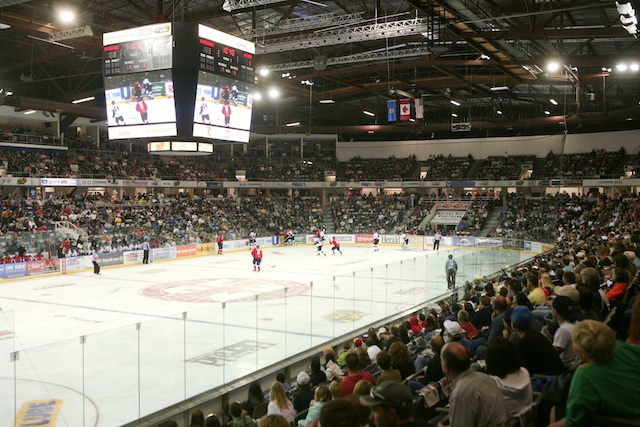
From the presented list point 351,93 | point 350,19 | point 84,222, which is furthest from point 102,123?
point 350,19

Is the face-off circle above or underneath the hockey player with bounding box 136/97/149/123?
underneath

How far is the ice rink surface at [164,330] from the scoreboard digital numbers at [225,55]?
25.9 feet

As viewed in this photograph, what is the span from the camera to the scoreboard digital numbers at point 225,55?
1884 cm

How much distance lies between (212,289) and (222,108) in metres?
6.92

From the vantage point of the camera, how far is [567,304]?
4980mm

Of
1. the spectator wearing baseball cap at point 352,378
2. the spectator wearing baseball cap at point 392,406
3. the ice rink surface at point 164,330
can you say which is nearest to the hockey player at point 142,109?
the ice rink surface at point 164,330

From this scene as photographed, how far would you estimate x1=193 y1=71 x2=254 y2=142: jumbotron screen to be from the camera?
19.0 m

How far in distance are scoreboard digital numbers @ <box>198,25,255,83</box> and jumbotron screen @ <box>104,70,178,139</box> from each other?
1.47 metres

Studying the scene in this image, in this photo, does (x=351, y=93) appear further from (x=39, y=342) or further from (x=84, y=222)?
(x=39, y=342)

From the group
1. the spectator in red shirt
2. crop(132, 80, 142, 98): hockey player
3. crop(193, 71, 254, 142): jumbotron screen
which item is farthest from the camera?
crop(193, 71, 254, 142): jumbotron screen

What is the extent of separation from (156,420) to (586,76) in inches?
1117

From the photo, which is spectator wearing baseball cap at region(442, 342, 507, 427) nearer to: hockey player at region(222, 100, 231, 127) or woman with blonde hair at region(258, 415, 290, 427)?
woman with blonde hair at region(258, 415, 290, 427)

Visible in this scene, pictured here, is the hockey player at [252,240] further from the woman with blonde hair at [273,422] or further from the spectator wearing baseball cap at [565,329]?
the woman with blonde hair at [273,422]

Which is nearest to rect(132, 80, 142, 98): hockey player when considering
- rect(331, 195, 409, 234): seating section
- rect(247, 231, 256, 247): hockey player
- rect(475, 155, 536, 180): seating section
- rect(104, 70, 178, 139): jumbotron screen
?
rect(104, 70, 178, 139): jumbotron screen
